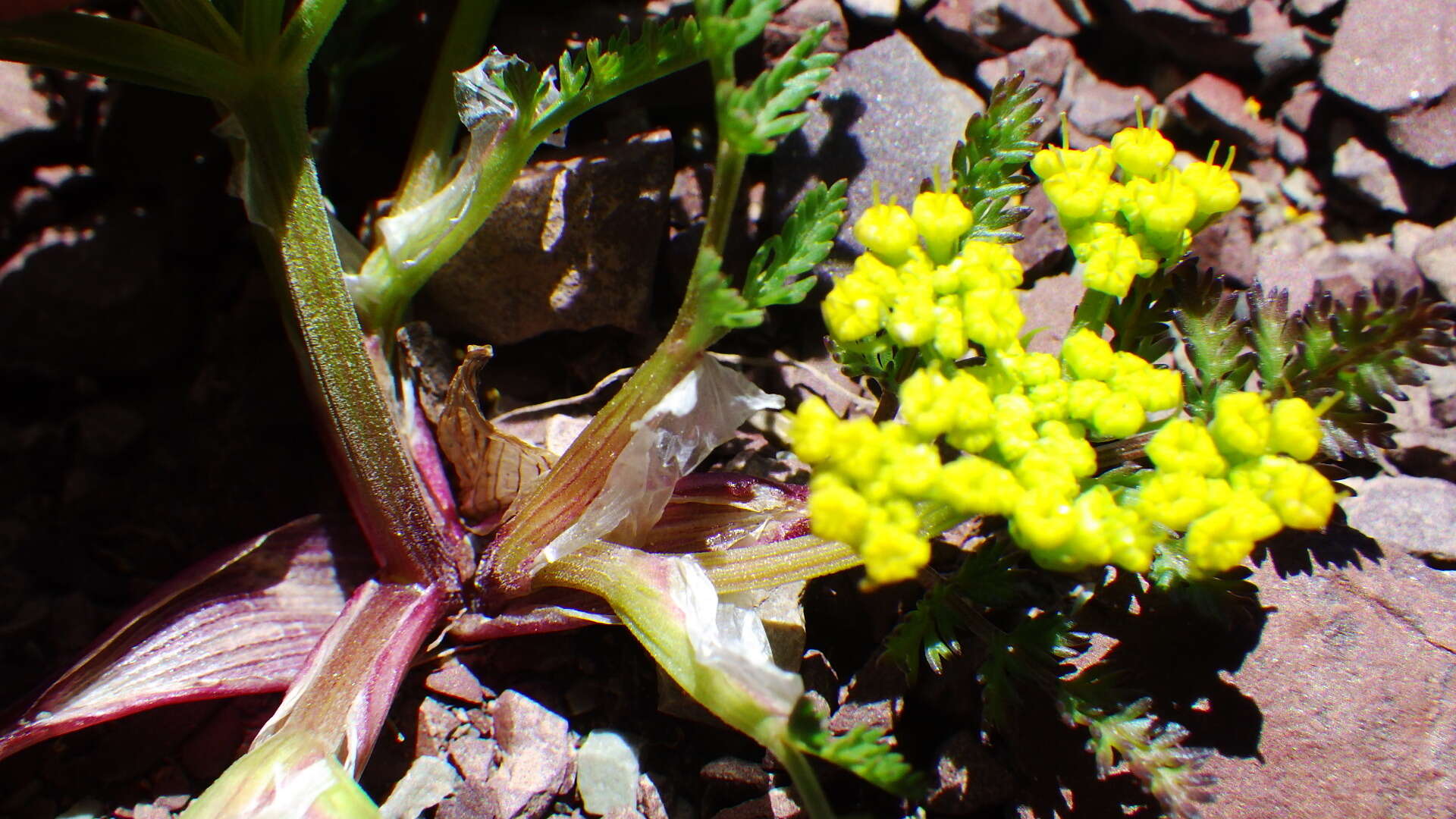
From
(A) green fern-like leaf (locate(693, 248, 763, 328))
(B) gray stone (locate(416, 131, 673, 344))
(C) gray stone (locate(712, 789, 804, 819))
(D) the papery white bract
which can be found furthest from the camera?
(B) gray stone (locate(416, 131, 673, 344))

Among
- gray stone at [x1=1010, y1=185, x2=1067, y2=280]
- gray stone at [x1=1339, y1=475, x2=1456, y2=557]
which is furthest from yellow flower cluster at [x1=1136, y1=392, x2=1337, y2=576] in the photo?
gray stone at [x1=1010, y1=185, x2=1067, y2=280]

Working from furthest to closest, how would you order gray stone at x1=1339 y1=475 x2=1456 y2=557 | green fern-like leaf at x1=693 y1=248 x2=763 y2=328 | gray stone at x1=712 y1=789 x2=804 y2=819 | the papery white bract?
gray stone at x1=1339 y1=475 x2=1456 y2=557 < gray stone at x1=712 y1=789 x2=804 y2=819 < the papery white bract < green fern-like leaf at x1=693 y1=248 x2=763 y2=328

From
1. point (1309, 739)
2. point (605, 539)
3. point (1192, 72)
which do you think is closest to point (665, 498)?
point (605, 539)

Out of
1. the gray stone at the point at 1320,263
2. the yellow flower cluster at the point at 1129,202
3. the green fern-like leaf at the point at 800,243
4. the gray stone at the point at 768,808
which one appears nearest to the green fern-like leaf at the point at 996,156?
the yellow flower cluster at the point at 1129,202

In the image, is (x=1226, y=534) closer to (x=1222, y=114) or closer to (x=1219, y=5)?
(x=1222, y=114)

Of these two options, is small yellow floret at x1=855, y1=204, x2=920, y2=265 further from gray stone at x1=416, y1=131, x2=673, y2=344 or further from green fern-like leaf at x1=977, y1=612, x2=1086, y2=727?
gray stone at x1=416, y1=131, x2=673, y2=344

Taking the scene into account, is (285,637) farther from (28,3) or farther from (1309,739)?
(1309,739)
